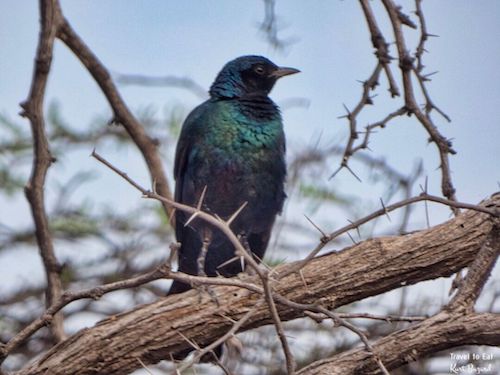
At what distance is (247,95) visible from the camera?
5957 mm

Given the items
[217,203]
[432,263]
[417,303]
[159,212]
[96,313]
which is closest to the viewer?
[432,263]

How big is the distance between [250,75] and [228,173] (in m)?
0.86

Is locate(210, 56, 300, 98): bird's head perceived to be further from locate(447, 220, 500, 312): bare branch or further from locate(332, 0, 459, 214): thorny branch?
locate(447, 220, 500, 312): bare branch

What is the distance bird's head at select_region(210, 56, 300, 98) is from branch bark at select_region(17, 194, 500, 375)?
1.69 m

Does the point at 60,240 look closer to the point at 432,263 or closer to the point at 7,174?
the point at 7,174

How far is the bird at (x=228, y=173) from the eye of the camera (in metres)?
5.59

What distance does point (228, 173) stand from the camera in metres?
5.56

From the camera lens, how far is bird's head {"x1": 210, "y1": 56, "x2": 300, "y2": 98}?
19.9 ft

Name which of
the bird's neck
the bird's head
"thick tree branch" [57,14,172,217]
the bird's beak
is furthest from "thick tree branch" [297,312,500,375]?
the bird's beak

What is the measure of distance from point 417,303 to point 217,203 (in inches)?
45.3

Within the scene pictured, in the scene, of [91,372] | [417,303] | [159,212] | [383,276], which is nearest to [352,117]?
[383,276]

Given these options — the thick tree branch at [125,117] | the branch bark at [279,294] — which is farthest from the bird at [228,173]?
the branch bark at [279,294]

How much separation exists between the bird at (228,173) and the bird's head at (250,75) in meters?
0.06

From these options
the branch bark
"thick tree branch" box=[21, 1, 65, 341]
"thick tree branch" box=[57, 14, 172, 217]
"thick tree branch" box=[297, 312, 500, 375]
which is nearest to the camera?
"thick tree branch" box=[297, 312, 500, 375]
